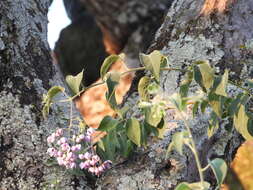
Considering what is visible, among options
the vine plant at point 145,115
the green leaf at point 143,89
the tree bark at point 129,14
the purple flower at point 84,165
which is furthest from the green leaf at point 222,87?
the tree bark at point 129,14

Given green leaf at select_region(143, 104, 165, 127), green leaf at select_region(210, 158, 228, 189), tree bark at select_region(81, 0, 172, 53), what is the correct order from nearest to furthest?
green leaf at select_region(210, 158, 228, 189), green leaf at select_region(143, 104, 165, 127), tree bark at select_region(81, 0, 172, 53)

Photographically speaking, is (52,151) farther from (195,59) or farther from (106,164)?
(195,59)

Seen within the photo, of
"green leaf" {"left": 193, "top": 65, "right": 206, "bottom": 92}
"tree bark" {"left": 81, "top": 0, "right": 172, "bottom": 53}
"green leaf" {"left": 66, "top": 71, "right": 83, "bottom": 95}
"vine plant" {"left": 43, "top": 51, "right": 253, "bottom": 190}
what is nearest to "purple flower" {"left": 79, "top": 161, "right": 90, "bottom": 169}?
"vine plant" {"left": 43, "top": 51, "right": 253, "bottom": 190}

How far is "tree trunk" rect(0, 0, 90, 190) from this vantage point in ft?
3.76

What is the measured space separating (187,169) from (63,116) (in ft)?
0.84

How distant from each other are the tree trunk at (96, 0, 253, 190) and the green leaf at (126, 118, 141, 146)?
11 cm

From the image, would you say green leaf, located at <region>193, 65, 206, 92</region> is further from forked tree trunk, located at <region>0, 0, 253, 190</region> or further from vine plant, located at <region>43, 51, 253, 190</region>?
forked tree trunk, located at <region>0, 0, 253, 190</region>

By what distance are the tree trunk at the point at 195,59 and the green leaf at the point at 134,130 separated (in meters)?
0.11

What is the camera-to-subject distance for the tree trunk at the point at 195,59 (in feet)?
3.79

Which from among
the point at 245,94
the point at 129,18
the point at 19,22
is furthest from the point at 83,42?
the point at 245,94

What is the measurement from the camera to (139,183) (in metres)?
1.14

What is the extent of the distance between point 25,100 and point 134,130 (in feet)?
0.84

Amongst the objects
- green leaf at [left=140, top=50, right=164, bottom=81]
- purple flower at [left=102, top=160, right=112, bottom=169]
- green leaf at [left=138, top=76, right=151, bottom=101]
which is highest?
green leaf at [left=140, top=50, right=164, bottom=81]

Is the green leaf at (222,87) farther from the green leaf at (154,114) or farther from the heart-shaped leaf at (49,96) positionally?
the heart-shaped leaf at (49,96)
